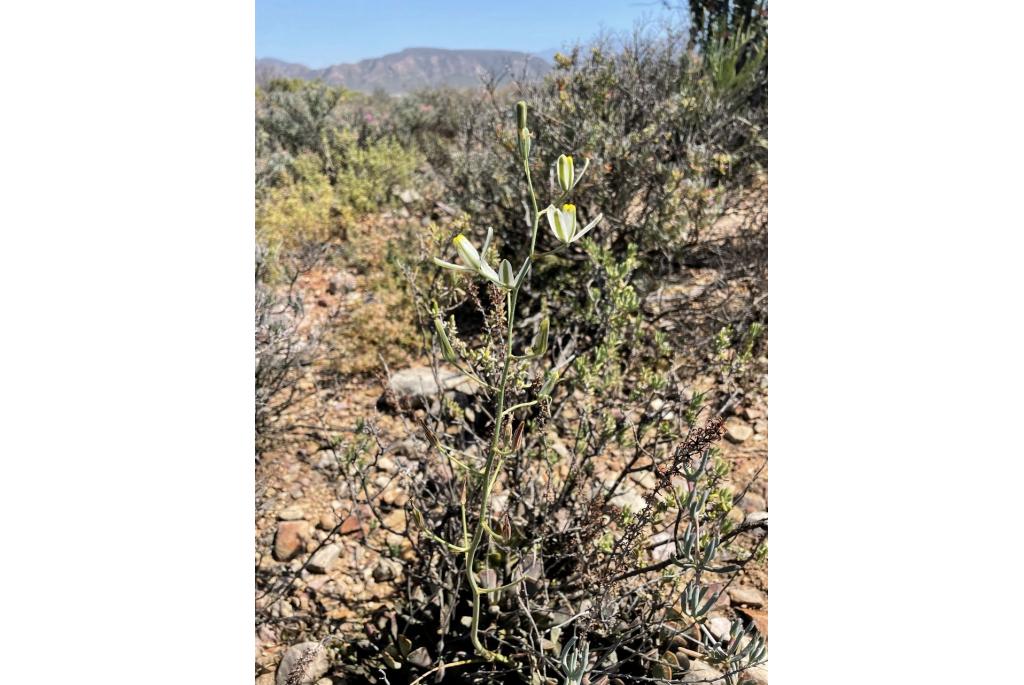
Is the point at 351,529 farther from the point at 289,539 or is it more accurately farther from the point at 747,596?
the point at 747,596

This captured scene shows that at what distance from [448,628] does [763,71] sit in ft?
10.2

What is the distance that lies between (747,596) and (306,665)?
0.77 m

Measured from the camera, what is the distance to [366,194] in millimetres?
3490

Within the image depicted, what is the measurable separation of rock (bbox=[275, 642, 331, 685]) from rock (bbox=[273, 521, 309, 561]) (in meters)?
0.37

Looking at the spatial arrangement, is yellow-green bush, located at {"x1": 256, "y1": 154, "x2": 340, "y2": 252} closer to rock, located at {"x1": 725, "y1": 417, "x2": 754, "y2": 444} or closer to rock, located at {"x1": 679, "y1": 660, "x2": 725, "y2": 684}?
rock, located at {"x1": 725, "y1": 417, "x2": 754, "y2": 444}

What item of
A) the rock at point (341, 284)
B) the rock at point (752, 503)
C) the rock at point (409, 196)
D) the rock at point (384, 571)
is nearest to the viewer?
the rock at point (384, 571)

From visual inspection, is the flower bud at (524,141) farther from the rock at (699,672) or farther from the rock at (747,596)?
the rock at (747,596)

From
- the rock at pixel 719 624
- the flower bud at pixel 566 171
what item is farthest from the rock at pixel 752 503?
the flower bud at pixel 566 171

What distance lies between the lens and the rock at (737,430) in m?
1.70

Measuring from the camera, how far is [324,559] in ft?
4.56

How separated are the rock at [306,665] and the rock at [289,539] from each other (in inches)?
14.5

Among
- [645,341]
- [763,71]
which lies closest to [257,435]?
[645,341]

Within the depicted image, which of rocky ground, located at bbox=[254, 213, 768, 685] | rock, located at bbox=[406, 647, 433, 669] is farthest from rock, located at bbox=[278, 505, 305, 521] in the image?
rock, located at bbox=[406, 647, 433, 669]

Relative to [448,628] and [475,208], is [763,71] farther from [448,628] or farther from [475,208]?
[448,628]
